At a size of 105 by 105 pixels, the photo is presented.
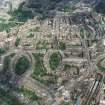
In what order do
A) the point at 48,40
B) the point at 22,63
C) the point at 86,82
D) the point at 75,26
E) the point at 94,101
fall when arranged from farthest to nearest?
1. the point at 75,26
2. the point at 48,40
3. the point at 22,63
4. the point at 86,82
5. the point at 94,101

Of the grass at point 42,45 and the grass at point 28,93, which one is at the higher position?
the grass at point 42,45

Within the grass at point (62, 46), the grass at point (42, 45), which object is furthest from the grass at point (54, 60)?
the grass at point (42, 45)

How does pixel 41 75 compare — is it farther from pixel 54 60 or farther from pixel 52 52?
pixel 52 52

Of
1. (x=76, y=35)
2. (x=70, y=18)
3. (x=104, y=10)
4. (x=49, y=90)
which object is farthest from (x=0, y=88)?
(x=104, y=10)

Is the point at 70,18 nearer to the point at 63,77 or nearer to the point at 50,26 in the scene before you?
the point at 50,26

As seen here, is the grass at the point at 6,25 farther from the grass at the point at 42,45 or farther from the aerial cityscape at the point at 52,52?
the grass at the point at 42,45

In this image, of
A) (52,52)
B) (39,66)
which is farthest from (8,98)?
(52,52)

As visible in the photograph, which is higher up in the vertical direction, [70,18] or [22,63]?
[70,18]
